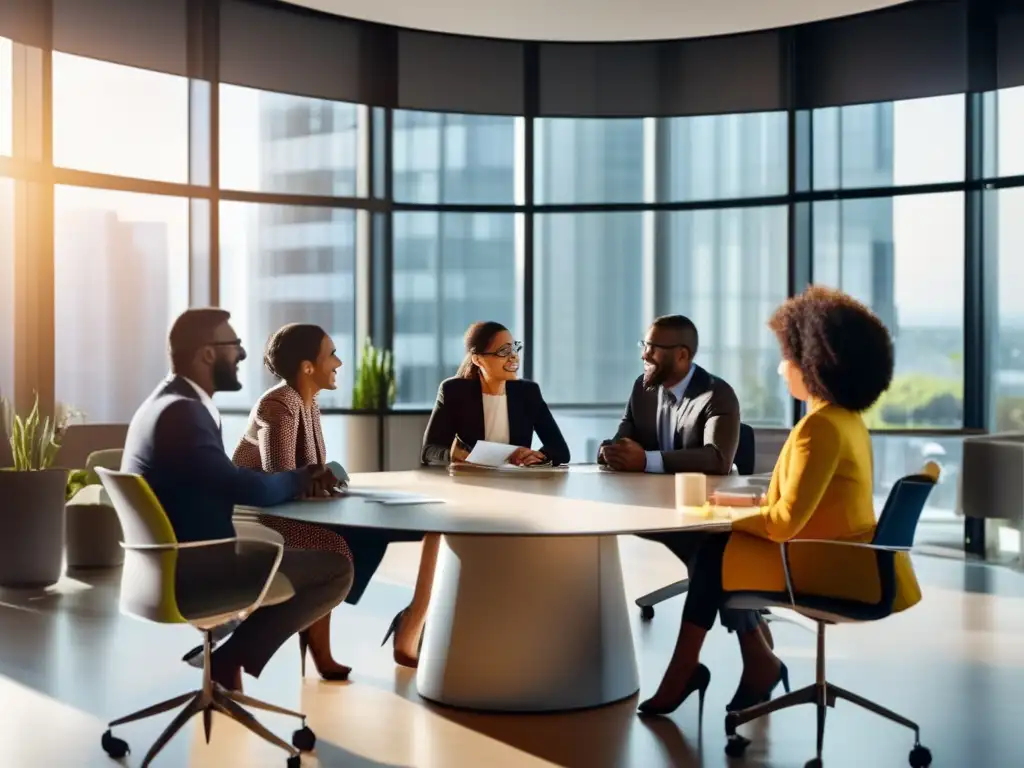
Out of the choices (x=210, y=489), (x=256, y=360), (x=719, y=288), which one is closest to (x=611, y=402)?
(x=719, y=288)

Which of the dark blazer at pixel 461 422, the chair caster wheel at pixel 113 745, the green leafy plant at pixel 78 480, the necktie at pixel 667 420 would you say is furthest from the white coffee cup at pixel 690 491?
the green leafy plant at pixel 78 480

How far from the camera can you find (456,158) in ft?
30.8

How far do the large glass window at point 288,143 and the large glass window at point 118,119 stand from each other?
394 mm

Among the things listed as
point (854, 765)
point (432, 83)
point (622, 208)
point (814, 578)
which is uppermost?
point (432, 83)

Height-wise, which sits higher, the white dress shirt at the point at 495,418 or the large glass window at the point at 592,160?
the large glass window at the point at 592,160

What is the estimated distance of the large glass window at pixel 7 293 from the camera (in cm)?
744

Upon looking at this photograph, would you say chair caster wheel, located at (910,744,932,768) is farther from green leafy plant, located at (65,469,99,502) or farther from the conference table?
green leafy plant, located at (65,469,99,502)

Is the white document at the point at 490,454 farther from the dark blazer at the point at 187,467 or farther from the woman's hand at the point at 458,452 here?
the dark blazer at the point at 187,467

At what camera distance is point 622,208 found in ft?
30.5

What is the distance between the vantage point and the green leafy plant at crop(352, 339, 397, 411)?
9039 mm

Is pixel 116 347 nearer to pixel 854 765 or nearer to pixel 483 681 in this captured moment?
pixel 483 681

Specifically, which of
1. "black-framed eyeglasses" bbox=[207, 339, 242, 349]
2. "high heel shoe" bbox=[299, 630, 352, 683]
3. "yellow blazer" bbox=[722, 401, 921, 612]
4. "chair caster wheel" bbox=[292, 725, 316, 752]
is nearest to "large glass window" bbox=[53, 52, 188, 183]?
"high heel shoe" bbox=[299, 630, 352, 683]

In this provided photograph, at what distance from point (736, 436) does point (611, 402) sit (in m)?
4.69

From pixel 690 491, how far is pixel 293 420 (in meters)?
1.35
